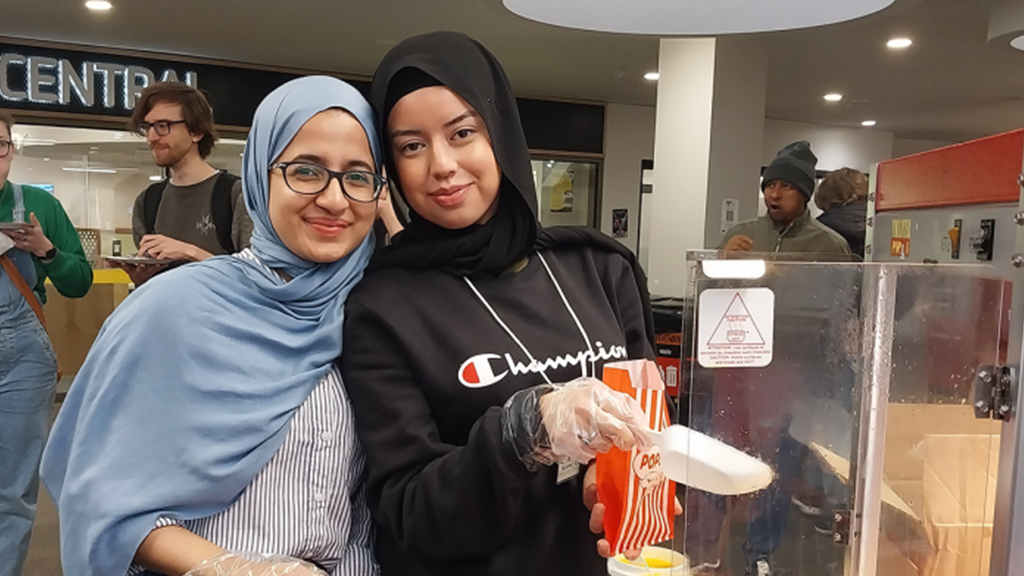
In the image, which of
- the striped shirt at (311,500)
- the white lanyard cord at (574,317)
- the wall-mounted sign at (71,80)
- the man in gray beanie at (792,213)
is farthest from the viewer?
the wall-mounted sign at (71,80)

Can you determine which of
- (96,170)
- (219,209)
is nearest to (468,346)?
(219,209)

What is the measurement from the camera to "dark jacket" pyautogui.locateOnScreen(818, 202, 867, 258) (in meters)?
3.21

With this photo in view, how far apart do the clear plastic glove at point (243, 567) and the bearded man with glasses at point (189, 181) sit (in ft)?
4.00

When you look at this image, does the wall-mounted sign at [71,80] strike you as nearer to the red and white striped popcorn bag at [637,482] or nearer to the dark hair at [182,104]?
the dark hair at [182,104]

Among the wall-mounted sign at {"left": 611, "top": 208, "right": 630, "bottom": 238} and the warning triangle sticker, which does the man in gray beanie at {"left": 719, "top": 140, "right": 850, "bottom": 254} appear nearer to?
the warning triangle sticker

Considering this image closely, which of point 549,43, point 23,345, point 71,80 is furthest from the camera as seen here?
point 71,80

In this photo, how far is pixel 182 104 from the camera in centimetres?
199

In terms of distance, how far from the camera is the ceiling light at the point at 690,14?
0.97m

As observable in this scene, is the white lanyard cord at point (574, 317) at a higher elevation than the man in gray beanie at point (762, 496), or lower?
higher

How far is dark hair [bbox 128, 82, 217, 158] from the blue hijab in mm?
1160

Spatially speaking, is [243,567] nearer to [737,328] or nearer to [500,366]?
[500,366]

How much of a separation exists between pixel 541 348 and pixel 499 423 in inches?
7.7

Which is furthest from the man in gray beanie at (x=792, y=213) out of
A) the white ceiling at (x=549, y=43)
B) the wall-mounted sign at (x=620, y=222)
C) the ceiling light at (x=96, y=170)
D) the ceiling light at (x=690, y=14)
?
the ceiling light at (x=96, y=170)

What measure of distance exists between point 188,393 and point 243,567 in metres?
0.22
